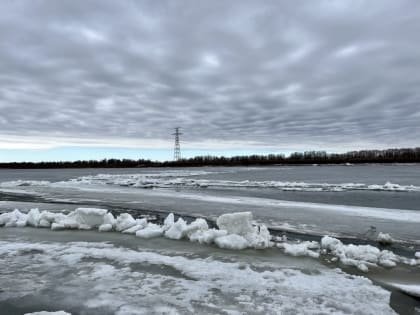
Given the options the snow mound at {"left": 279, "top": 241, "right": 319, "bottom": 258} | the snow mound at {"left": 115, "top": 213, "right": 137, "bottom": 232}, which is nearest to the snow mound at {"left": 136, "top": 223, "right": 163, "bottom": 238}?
the snow mound at {"left": 115, "top": 213, "right": 137, "bottom": 232}

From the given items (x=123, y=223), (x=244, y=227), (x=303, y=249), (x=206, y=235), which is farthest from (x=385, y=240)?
(x=123, y=223)

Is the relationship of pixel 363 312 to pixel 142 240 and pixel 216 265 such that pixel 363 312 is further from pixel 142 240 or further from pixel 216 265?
pixel 142 240

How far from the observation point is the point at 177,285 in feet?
14.5

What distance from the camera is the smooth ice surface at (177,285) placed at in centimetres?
378

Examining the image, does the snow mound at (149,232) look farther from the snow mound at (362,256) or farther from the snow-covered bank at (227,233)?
the snow mound at (362,256)

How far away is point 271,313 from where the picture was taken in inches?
141

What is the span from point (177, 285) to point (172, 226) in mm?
3136

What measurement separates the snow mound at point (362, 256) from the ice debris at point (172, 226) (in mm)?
1369

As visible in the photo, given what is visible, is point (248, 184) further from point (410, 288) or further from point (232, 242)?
point (410, 288)

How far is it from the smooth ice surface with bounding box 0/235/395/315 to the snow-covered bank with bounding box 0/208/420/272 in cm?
75

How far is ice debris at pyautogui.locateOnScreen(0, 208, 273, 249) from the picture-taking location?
6.68 metres

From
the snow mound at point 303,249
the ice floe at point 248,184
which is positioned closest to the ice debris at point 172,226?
the snow mound at point 303,249

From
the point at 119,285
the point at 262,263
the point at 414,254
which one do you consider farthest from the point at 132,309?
the point at 414,254

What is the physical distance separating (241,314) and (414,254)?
14.3 ft
